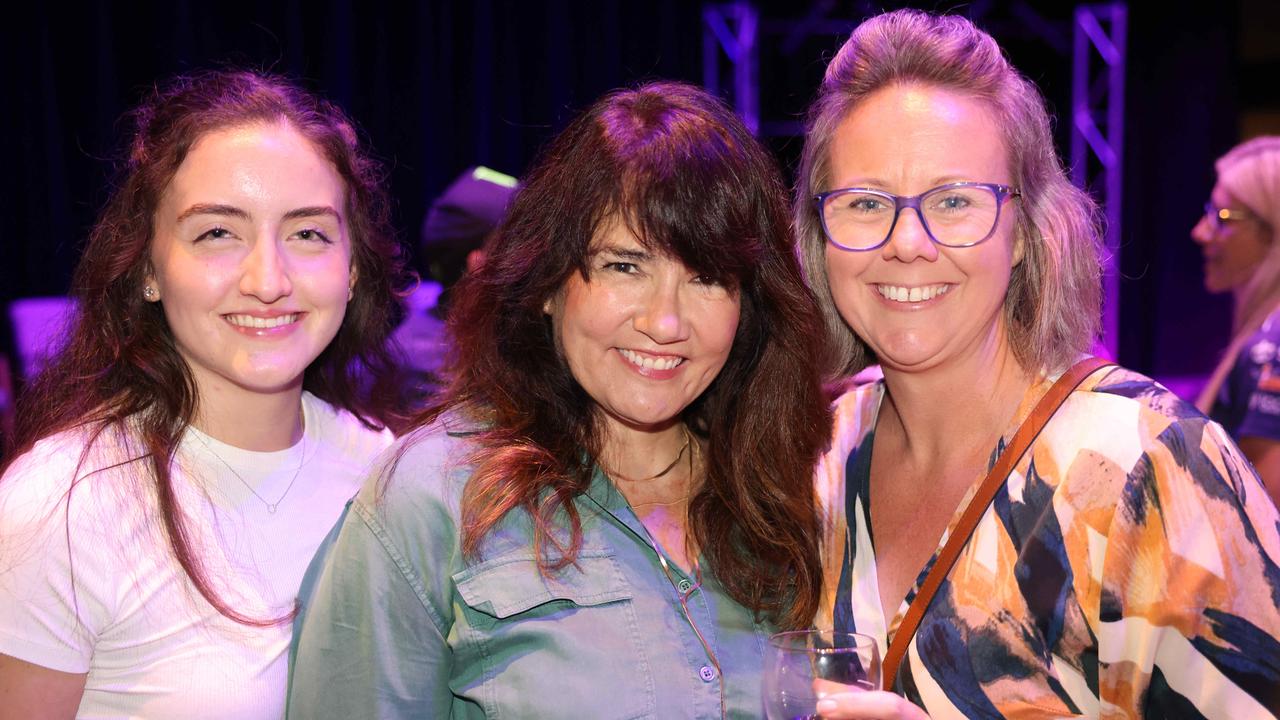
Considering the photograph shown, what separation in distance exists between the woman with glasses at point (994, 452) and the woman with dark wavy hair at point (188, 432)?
101 cm

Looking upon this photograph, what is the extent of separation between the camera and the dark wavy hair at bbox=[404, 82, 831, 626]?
1.90 meters

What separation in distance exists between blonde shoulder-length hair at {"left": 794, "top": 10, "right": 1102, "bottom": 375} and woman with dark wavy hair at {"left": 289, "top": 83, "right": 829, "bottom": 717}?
0.28 meters

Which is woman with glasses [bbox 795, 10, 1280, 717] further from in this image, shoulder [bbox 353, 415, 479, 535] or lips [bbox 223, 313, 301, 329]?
lips [bbox 223, 313, 301, 329]

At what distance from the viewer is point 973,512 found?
6.29 ft

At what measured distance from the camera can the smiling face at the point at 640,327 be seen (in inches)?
75.8

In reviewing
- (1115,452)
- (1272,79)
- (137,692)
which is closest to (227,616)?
(137,692)

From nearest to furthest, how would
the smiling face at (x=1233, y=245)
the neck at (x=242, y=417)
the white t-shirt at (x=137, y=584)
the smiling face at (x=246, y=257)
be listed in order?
the white t-shirt at (x=137, y=584) < the smiling face at (x=246, y=257) < the neck at (x=242, y=417) < the smiling face at (x=1233, y=245)

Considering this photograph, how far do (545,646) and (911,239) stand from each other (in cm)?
95

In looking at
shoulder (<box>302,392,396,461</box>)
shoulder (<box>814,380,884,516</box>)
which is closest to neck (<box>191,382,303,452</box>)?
shoulder (<box>302,392,396,461</box>)

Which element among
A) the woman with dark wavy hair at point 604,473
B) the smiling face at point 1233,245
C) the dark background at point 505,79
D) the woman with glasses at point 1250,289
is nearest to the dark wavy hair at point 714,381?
the woman with dark wavy hair at point 604,473

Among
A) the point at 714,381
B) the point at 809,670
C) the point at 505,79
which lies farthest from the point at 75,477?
the point at 505,79

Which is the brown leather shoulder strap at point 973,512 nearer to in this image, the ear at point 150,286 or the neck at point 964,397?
the neck at point 964,397

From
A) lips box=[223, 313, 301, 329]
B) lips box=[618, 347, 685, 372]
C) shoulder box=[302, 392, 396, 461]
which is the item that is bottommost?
shoulder box=[302, 392, 396, 461]

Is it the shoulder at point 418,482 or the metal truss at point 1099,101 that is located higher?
the metal truss at point 1099,101
